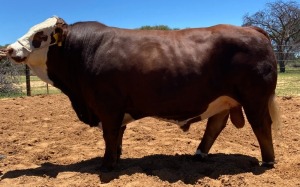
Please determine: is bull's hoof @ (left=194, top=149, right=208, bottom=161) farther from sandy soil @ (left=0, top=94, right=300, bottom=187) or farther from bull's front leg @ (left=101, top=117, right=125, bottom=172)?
bull's front leg @ (left=101, top=117, right=125, bottom=172)

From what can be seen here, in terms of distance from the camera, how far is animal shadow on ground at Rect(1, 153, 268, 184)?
4605mm

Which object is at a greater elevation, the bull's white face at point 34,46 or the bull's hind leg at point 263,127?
the bull's white face at point 34,46

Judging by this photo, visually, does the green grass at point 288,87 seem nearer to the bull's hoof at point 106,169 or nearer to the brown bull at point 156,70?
the brown bull at point 156,70

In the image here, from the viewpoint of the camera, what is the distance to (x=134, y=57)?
482cm

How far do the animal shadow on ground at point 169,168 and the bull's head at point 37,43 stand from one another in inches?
52.5

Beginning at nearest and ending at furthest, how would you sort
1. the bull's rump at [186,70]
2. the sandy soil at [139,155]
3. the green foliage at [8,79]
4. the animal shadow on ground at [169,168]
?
1. the sandy soil at [139,155]
2. the animal shadow on ground at [169,168]
3. the bull's rump at [186,70]
4. the green foliage at [8,79]

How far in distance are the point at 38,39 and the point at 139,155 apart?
207 centimetres

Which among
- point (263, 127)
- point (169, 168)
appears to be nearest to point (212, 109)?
point (263, 127)

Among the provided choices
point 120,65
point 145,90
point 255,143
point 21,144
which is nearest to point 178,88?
point 145,90

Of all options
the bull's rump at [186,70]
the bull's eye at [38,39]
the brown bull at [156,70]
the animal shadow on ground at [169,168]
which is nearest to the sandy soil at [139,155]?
the animal shadow on ground at [169,168]

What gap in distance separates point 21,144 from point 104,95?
2.37 meters

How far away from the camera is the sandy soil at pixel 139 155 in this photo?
4.43 metres

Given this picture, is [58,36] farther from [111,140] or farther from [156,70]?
[111,140]

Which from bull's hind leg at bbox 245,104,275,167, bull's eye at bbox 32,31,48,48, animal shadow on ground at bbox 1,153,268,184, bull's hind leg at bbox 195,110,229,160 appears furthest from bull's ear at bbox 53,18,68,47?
bull's hind leg at bbox 245,104,275,167
